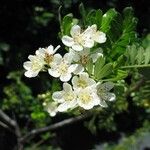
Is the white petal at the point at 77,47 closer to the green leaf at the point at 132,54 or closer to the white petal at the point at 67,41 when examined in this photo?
the white petal at the point at 67,41

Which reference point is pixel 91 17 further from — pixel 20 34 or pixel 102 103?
pixel 20 34

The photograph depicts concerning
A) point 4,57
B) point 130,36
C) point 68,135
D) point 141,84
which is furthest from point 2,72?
point 130,36

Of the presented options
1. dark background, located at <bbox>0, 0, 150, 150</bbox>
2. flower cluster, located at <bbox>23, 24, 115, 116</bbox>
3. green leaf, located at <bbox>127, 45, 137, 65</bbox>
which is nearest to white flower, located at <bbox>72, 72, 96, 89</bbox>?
flower cluster, located at <bbox>23, 24, 115, 116</bbox>

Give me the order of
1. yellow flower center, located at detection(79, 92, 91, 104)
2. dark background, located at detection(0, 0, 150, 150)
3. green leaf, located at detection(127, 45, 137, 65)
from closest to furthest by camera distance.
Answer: yellow flower center, located at detection(79, 92, 91, 104) < green leaf, located at detection(127, 45, 137, 65) < dark background, located at detection(0, 0, 150, 150)

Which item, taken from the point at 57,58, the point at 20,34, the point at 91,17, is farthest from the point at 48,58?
the point at 20,34

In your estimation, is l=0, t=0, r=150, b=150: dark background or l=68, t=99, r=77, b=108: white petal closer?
l=68, t=99, r=77, b=108: white petal

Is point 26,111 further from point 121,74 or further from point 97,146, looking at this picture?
point 121,74

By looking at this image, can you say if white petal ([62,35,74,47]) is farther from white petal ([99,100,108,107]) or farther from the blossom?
white petal ([99,100,108,107])
